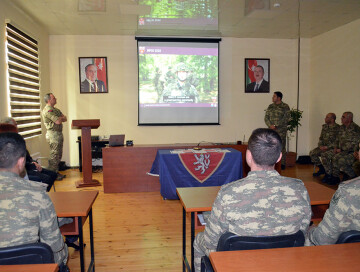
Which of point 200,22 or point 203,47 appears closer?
point 200,22

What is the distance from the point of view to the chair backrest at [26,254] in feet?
4.25

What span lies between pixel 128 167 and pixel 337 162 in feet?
11.8

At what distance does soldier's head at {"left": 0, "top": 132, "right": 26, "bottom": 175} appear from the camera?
150 centimetres

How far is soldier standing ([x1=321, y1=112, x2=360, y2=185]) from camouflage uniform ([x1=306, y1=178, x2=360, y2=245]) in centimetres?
405

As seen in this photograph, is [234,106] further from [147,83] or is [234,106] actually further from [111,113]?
[111,113]

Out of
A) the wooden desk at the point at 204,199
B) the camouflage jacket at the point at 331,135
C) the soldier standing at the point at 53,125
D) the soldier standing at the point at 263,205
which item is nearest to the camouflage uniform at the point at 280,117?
the camouflage jacket at the point at 331,135

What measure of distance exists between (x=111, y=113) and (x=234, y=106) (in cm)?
300

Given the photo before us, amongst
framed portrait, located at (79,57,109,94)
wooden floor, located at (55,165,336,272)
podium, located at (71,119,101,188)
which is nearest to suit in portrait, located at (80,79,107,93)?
framed portrait, located at (79,57,109,94)

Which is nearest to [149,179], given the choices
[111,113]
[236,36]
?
[111,113]

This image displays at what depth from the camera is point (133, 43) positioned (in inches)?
276

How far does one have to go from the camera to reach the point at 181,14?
5.31 m

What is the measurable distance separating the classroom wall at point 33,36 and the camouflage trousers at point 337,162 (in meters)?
5.28

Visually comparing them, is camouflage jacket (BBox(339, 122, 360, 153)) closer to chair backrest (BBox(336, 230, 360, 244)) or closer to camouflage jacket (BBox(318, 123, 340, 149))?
camouflage jacket (BBox(318, 123, 340, 149))

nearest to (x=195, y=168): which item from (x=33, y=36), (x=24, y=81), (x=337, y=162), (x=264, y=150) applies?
(x=337, y=162)
